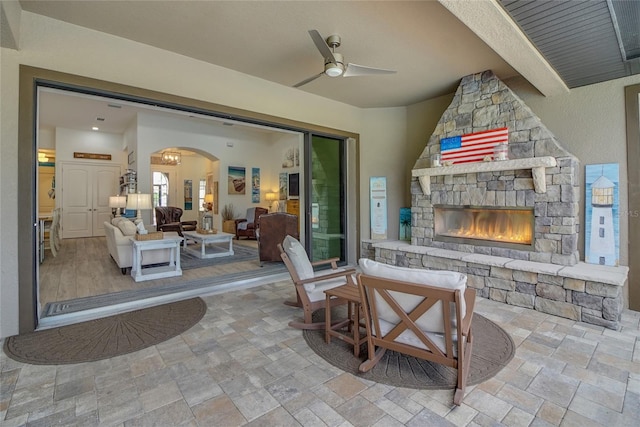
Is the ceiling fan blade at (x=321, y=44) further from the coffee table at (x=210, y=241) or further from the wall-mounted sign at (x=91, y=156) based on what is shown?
the wall-mounted sign at (x=91, y=156)

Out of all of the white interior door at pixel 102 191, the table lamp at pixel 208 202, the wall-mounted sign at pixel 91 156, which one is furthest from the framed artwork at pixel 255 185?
the wall-mounted sign at pixel 91 156

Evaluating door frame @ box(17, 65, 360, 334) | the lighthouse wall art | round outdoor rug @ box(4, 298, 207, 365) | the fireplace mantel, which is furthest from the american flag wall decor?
door frame @ box(17, 65, 360, 334)

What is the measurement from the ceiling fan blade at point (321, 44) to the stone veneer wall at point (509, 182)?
241 centimetres

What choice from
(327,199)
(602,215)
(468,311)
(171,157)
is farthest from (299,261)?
(171,157)

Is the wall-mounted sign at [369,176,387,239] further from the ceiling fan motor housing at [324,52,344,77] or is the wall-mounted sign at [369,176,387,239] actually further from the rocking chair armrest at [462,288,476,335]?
the rocking chair armrest at [462,288,476,335]

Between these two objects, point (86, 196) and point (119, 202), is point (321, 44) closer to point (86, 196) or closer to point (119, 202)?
point (119, 202)

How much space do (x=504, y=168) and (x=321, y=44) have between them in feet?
9.19

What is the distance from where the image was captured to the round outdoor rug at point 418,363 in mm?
2158

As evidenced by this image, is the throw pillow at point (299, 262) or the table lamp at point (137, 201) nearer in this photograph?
the throw pillow at point (299, 262)

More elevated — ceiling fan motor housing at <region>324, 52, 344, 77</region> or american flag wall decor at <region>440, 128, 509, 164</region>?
ceiling fan motor housing at <region>324, 52, 344, 77</region>

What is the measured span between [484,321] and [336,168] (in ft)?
12.3

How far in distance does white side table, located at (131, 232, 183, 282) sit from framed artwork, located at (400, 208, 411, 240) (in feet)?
13.3

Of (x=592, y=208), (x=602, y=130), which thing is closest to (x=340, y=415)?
(x=592, y=208)

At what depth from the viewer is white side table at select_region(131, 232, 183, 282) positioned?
4.88 metres
